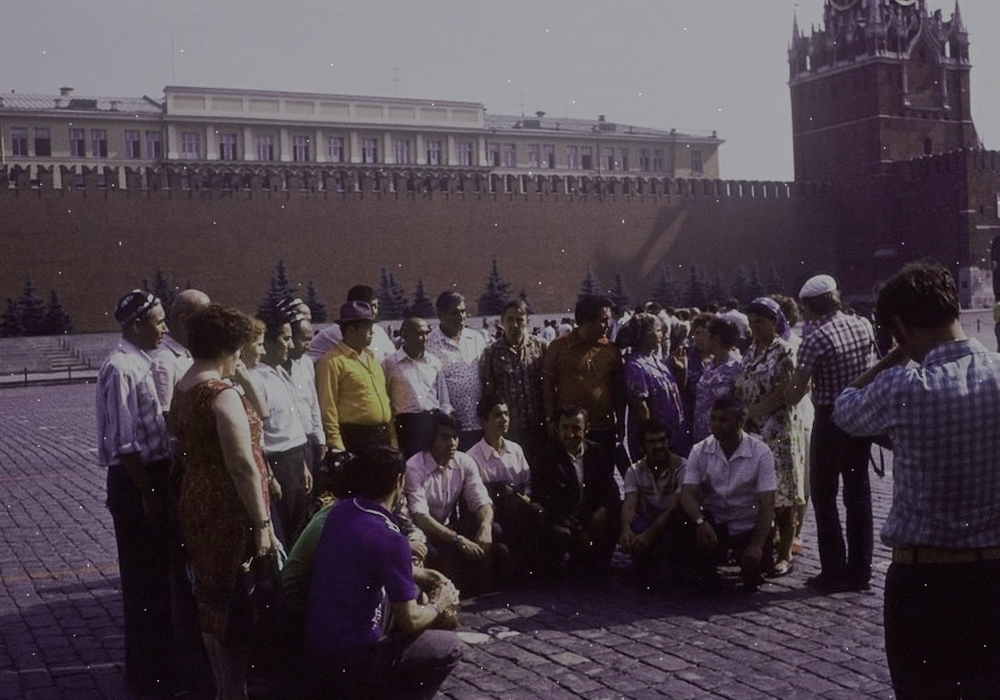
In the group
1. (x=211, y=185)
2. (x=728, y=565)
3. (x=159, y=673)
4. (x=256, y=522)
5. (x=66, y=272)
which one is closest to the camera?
(x=256, y=522)

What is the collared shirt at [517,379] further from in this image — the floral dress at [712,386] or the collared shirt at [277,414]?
the collared shirt at [277,414]

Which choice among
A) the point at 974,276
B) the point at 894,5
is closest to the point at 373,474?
the point at 974,276

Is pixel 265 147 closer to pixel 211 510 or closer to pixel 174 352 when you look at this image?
pixel 174 352

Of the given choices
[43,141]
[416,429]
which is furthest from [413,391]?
[43,141]

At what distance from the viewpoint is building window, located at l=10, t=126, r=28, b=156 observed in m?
42.7

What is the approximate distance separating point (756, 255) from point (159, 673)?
122ft

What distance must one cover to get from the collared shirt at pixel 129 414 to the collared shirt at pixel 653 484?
2.26m

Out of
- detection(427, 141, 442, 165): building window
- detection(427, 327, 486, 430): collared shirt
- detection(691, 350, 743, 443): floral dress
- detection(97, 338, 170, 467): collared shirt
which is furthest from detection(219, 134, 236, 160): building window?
detection(97, 338, 170, 467): collared shirt

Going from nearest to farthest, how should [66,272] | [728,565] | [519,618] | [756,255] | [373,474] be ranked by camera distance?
[373,474]
[519,618]
[728,565]
[66,272]
[756,255]

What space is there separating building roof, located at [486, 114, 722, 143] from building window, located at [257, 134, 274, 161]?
30.2ft

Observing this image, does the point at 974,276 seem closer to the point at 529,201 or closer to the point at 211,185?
the point at 529,201

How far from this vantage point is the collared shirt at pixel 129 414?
3.68 m

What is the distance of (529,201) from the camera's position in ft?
119

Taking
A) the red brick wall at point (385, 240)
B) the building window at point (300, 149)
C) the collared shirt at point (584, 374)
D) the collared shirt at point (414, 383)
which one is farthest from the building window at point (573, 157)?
the collared shirt at point (414, 383)
